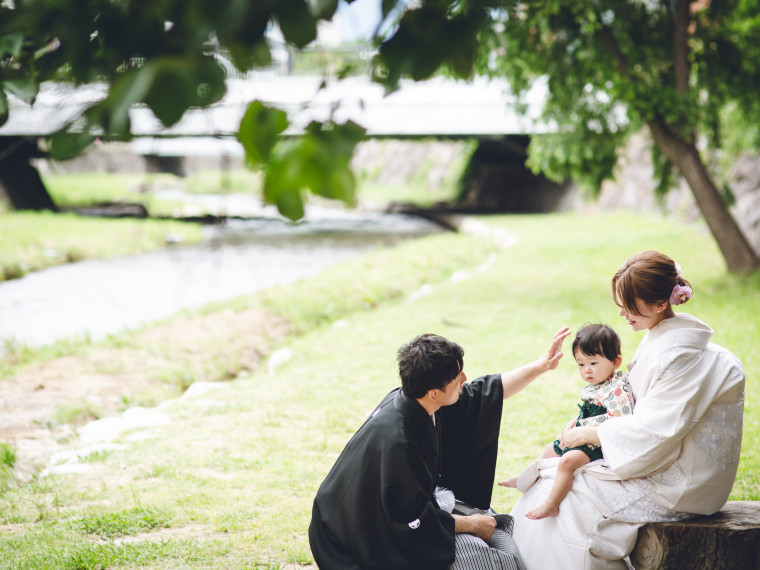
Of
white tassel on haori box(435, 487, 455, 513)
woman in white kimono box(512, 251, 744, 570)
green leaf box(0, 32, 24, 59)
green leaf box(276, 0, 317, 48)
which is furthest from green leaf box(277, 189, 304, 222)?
white tassel on haori box(435, 487, 455, 513)

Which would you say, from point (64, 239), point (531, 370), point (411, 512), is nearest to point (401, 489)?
point (411, 512)

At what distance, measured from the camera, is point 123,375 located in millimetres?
8289

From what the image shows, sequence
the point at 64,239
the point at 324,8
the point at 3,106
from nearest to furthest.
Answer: the point at 324,8 → the point at 3,106 → the point at 64,239

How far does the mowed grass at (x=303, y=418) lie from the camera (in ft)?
14.0

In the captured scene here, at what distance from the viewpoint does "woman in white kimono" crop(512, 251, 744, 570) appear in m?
2.98

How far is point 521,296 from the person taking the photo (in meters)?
11.7

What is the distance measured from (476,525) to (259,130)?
253 cm

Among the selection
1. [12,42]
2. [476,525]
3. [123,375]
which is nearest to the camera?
[12,42]

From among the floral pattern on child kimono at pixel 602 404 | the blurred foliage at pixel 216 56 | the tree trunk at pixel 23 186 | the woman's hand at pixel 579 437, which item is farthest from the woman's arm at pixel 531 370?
the tree trunk at pixel 23 186

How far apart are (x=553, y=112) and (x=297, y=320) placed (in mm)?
5174

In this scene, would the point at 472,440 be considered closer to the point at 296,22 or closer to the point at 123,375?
the point at 296,22

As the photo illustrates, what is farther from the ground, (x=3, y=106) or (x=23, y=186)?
(x=3, y=106)

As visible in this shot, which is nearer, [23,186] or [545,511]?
[545,511]

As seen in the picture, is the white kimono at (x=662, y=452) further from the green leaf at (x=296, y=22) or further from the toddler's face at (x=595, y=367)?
the green leaf at (x=296, y=22)
